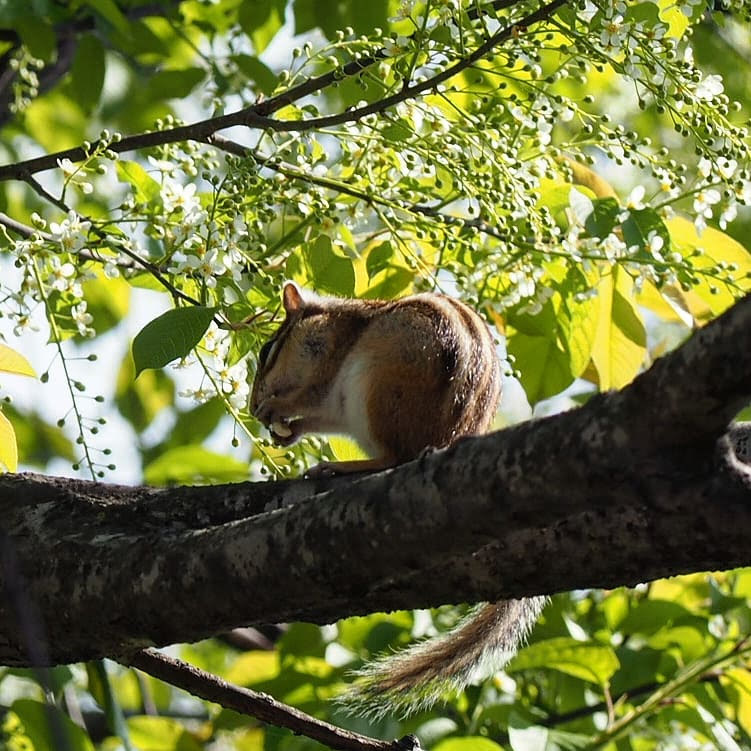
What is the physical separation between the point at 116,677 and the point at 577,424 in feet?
14.3

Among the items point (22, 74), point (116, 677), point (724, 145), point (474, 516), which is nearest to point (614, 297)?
point (724, 145)

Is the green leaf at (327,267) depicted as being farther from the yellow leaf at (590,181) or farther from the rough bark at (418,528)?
the yellow leaf at (590,181)

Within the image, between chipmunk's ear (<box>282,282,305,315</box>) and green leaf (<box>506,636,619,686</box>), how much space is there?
0.93 m

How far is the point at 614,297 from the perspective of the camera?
8.45 feet

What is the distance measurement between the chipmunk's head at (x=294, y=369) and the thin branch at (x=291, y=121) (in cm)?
47

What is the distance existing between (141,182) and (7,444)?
582 millimetres

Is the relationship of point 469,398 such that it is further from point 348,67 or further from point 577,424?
point 577,424

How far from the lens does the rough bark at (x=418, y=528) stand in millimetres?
1331

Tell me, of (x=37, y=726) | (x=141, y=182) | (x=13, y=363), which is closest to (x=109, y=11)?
(x=141, y=182)

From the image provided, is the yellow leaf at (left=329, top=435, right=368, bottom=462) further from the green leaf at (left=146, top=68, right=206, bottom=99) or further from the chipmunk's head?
the green leaf at (left=146, top=68, right=206, bottom=99)

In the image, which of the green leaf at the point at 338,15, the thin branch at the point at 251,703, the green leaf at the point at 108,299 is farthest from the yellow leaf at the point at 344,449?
the green leaf at the point at 108,299

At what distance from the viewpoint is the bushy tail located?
2.28 meters

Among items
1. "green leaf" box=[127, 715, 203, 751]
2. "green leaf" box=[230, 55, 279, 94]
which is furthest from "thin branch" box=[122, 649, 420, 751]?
"green leaf" box=[230, 55, 279, 94]

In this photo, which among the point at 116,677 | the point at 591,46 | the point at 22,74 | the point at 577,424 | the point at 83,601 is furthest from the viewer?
the point at 116,677
